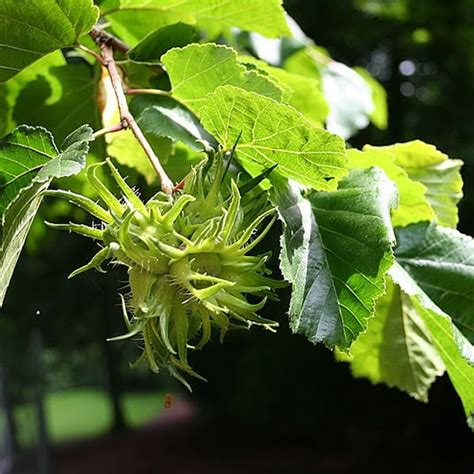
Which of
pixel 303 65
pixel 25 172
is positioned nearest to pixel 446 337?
pixel 25 172

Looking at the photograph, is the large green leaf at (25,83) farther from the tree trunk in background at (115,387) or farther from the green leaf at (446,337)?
the tree trunk in background at (115,387)

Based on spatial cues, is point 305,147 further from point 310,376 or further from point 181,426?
point 181,426

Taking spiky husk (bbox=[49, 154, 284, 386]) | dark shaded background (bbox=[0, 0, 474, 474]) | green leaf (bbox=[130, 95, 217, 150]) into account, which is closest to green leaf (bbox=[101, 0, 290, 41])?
green leaf (bbox=[130, 95, 217, 150])

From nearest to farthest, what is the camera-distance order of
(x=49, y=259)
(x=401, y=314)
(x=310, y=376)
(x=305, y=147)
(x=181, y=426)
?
(x=305, y=147) → (x=401, y=314) → (x=310, y=376) → (x=49, y=259) → (x=181, y=426)

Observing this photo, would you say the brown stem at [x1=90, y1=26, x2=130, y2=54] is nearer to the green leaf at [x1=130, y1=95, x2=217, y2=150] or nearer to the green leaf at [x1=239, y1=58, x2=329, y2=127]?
the green leaf at [x1=130, y1=95, x2=217, y2=150]

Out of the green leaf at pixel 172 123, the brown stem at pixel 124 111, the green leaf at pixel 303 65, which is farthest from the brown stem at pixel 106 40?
the green leaf at pixel 303 65

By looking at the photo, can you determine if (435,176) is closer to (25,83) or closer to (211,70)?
(211,70)

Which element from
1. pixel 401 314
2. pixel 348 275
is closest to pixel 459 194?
pixel 401 314
